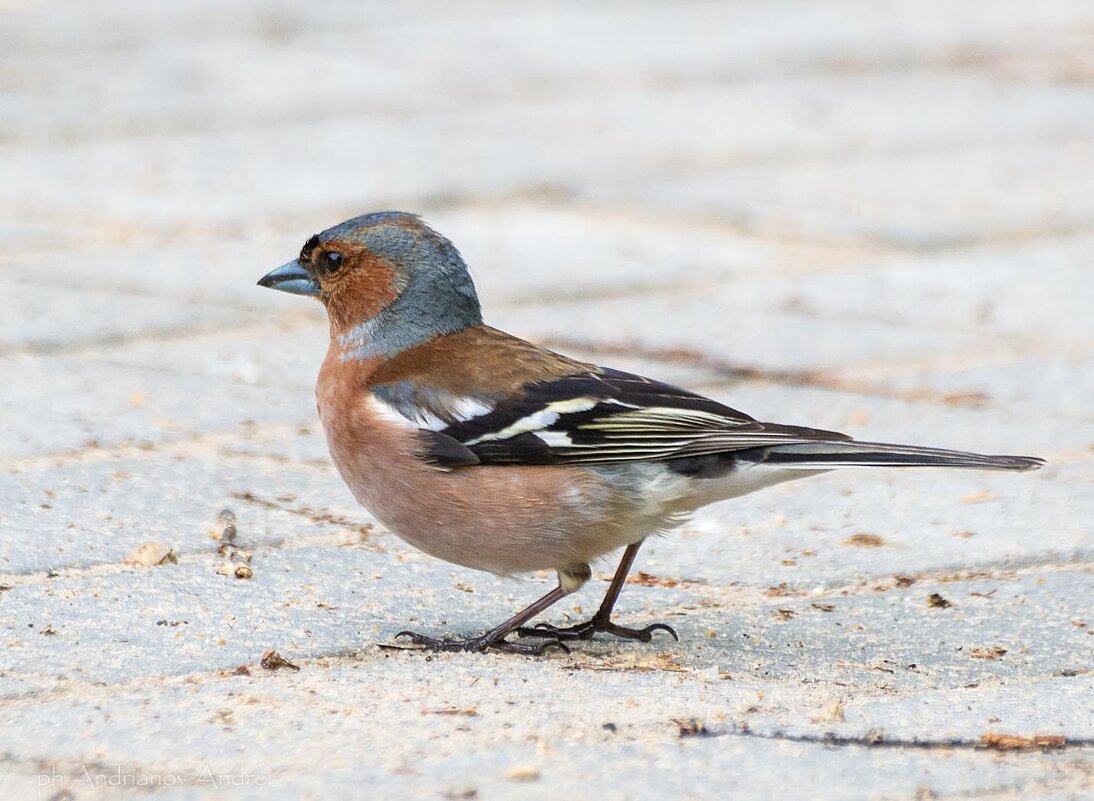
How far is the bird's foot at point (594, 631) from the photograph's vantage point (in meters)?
3.74

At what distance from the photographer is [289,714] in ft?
9.64

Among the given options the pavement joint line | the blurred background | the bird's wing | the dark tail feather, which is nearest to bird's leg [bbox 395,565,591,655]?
the blurred background

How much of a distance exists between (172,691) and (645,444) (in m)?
1.17

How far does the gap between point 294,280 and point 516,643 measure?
116 cm

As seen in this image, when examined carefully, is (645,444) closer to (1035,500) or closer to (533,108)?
(1035,500)

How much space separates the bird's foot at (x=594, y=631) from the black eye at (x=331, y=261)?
103cm

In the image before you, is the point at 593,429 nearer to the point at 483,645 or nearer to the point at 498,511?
the point at 498,511

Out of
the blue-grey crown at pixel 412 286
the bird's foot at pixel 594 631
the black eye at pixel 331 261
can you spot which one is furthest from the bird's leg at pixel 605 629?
the black eye at pixel 331 261

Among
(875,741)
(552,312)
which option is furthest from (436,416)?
(552,312)

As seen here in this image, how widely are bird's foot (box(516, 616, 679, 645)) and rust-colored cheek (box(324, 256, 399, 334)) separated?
867mm

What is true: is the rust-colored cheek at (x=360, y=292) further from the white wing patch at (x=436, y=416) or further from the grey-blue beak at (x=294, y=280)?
the white wing patch at (x=436, y=416)

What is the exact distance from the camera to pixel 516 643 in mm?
Answer: 3770

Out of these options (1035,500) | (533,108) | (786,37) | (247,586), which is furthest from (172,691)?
(786,37)

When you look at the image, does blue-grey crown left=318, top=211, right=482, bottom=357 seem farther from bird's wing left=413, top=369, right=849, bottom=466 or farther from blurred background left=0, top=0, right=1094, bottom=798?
blurred background left=0, top=0, right=1094, bottom=798
